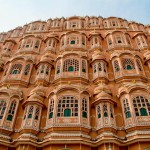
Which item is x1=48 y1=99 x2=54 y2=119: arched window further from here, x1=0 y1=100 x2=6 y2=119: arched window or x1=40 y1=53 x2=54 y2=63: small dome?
x1=40 y1=53 x2=54 y2=63: small dome

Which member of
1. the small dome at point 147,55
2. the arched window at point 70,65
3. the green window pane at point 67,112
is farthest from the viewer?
the small dome at point 147,55

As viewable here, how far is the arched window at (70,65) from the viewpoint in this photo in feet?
69.2

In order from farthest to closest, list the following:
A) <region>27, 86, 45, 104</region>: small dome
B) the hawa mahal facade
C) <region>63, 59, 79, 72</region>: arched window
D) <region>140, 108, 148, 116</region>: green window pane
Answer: <region>63, 59, 79, 72</region>: arched window → <region>27, 86, 45, 104</region>: small dome → <region>140, 108, 148, 116</region>: green window pane → the hawa mahal facade

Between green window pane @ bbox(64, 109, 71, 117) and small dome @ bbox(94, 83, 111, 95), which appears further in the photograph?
small dome @ bbox(94, 83, 111, 95)

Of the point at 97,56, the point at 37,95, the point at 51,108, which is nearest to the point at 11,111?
the point at 37,95

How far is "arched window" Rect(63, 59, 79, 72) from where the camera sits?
2108cm

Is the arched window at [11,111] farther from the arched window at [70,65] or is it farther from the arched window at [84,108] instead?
the arched window at [70,65]

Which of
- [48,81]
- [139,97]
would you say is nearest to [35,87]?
[48,81]

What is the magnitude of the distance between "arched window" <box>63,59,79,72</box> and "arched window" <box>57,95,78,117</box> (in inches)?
156

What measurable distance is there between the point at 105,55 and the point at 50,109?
9.03 m

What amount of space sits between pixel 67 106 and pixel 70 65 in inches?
212

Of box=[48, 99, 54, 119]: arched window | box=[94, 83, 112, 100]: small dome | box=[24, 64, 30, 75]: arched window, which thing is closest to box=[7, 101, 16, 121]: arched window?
box=[48, 99, 54, 119]: arched window

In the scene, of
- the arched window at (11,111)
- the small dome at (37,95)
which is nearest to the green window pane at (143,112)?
the small dome at (37,95)

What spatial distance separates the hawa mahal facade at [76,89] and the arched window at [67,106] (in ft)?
0.24
